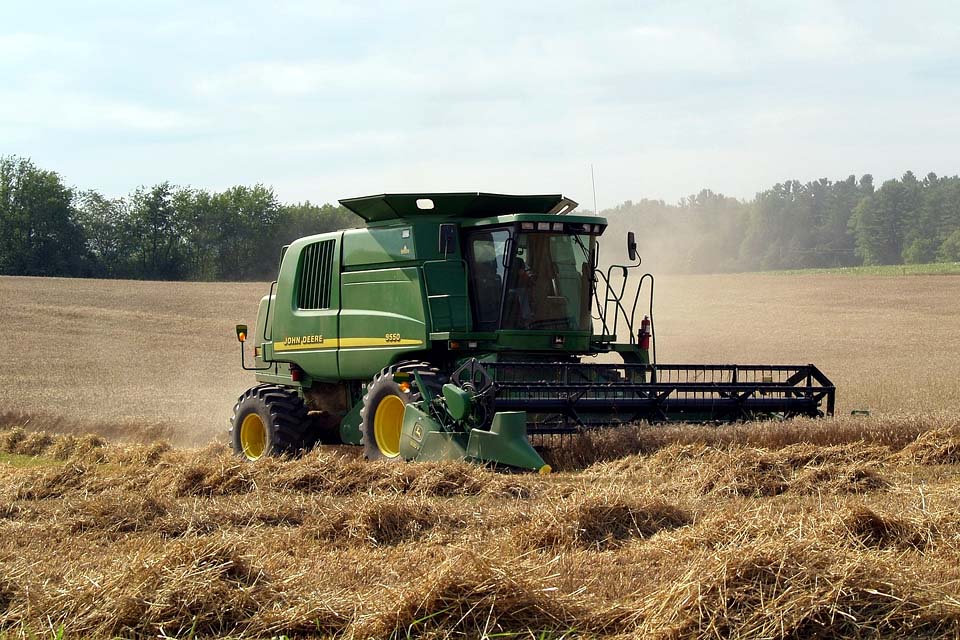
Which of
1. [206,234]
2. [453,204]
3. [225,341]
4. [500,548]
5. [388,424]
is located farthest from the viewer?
[206,234]

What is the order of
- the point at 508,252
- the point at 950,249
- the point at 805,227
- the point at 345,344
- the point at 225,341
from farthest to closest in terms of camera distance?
the point at 805,227
the point at 950,249
the point at 225,341
the point at 345,344
the point at 508,252

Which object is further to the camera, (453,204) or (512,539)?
(453,204)

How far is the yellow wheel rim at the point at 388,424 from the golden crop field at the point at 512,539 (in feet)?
3.32

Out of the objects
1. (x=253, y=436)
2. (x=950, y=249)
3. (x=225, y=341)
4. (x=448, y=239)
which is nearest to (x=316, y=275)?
(x=253, y=436)

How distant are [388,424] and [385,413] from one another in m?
0.12

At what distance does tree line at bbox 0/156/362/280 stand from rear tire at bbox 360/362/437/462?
4328 centimetres

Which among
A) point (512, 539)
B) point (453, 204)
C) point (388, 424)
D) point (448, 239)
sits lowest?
point (388, 424)

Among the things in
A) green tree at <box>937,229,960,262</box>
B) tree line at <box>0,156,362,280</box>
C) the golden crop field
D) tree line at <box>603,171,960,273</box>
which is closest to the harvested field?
the golden crop field

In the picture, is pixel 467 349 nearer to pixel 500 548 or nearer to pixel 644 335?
pixel 644 335

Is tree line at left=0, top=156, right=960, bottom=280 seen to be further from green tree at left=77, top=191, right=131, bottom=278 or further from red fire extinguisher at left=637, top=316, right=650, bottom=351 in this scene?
red fire extinguisher at left=637, top=316, right=650, bottom=351

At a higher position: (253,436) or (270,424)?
(270,424)

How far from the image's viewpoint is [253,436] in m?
13.6

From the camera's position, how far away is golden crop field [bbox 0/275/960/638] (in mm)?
4078

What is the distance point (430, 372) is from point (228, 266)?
46.1 m
